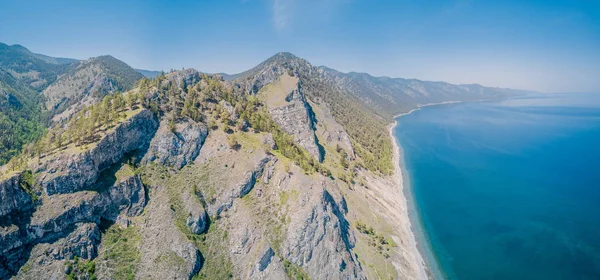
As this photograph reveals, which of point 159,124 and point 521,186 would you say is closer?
point 159,124

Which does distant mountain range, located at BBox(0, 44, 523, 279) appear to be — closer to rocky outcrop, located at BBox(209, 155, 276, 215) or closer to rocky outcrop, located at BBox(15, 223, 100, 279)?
rocky outcrop, located at BBox(15, 223, 100, 279)

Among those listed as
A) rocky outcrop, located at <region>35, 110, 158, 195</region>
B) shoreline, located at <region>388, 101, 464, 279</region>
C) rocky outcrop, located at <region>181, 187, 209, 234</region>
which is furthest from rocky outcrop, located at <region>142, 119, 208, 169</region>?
shoreline, located at <region>388, 101, 464, 279</region>

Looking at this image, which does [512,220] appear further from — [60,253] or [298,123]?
[60,253]

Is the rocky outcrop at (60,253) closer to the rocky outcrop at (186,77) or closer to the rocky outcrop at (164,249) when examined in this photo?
the rocky outcrop at (164,249)

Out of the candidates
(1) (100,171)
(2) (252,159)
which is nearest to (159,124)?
(1) (100,171)

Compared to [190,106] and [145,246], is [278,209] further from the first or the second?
[190,106]

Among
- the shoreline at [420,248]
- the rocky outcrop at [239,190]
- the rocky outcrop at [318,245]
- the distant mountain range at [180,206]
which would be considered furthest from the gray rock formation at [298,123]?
the rocky outcrop at [318,245]

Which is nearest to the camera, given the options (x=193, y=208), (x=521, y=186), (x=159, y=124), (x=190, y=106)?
(x=193, y=208)
